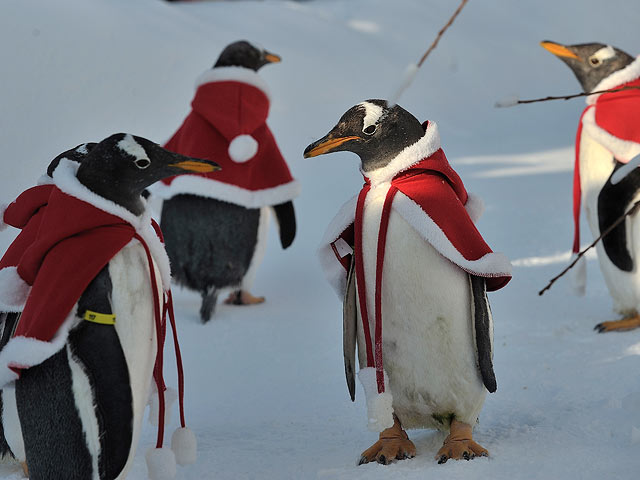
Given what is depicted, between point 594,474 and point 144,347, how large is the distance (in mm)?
702

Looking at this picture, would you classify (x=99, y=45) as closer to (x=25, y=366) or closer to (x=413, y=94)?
(x=413, y=94)

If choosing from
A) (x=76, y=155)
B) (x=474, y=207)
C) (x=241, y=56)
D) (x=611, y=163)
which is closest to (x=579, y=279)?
A: (x=611, y=163)

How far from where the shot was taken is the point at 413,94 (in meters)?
5.04

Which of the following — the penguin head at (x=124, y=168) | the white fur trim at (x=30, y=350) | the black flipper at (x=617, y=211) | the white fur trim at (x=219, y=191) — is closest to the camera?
the white fur trim at (x=30, y=350)

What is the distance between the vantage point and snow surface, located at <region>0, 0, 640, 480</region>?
1.68m

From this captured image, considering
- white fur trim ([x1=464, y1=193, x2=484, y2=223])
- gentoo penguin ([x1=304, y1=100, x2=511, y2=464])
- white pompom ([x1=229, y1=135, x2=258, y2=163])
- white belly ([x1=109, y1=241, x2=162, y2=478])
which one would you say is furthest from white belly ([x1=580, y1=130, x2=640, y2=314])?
white belly ([x1=109, y1=241, x2=162, y2=478])

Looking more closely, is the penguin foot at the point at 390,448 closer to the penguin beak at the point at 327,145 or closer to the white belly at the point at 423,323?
the white belly at the point at 423,323

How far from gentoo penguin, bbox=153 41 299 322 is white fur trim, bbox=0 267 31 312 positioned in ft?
3.76

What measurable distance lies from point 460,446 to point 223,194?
1273mm

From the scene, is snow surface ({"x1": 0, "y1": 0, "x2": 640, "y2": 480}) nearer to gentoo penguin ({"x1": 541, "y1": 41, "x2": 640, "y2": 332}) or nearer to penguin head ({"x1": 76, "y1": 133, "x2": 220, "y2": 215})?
gentoo penguin ({"x1": 541, "y1": 41, "x2": 640, "y2": 332})

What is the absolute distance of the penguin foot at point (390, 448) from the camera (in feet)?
5.08

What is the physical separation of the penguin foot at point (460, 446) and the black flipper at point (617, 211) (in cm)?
86

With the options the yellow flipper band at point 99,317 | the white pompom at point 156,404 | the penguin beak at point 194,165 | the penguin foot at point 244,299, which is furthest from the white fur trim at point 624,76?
the yellow flipper band at point 99,317

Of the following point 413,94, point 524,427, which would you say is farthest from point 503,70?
point 524,427
